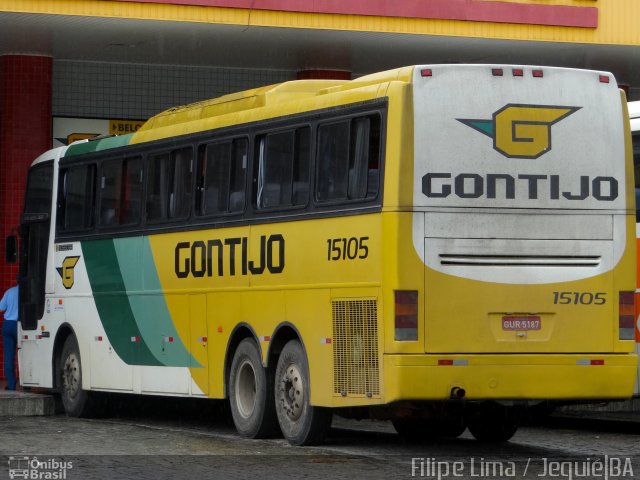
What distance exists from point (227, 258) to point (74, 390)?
423cm

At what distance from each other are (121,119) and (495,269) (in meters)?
13.2

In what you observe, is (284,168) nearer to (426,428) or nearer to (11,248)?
(426,428)

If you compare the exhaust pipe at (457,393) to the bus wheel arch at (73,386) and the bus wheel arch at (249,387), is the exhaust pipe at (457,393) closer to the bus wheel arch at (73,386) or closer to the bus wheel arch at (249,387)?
the bus wheel arch at (249,387)

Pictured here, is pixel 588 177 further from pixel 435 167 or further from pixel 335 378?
pixel 335 378

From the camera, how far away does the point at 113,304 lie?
1869 cm

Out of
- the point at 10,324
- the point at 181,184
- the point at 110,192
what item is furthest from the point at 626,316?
the point at 10,324

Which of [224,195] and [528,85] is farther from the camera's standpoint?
[224,195]

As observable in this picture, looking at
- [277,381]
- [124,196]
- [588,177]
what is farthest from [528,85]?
[124,196]

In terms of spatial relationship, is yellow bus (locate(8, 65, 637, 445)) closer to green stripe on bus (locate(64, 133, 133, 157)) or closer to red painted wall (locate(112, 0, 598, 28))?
green stripe on bus (locate(64, 133, 133, 157))

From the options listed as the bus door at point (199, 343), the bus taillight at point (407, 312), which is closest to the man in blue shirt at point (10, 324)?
the bus door at point (199, 343)

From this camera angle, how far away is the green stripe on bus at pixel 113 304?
18250mm

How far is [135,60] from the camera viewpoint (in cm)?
2547

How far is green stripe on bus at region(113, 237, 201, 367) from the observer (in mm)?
17484

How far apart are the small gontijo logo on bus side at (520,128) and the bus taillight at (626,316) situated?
1472 mm
